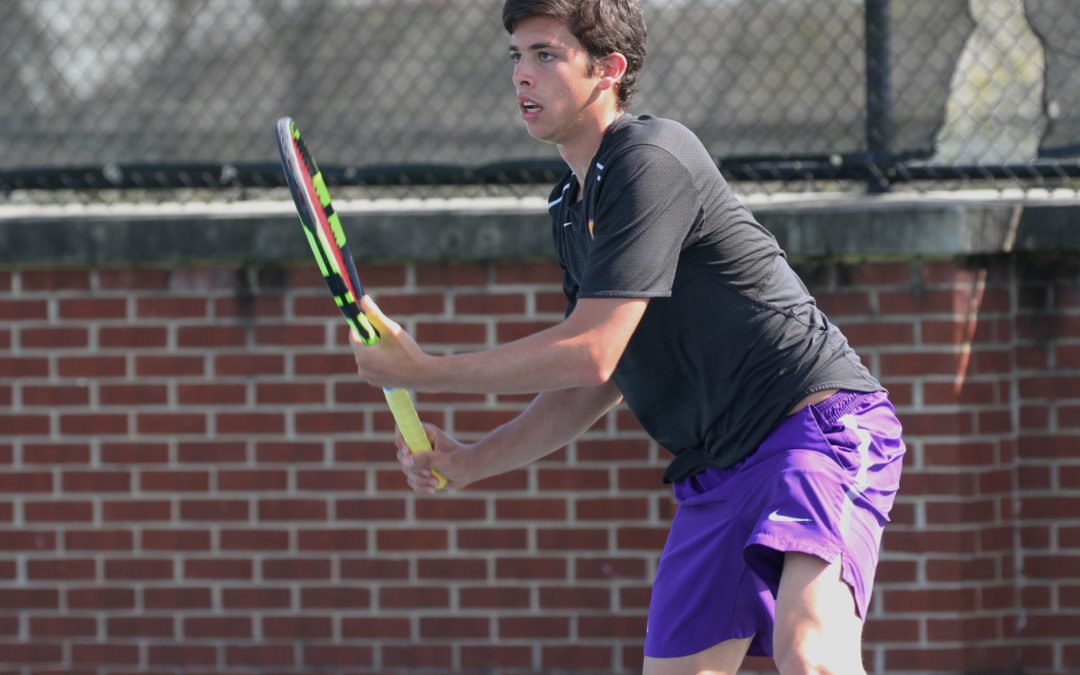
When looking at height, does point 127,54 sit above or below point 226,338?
above

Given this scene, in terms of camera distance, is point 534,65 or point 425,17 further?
point 425,17

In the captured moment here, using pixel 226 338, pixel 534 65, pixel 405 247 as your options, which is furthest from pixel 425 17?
pixel 534 65

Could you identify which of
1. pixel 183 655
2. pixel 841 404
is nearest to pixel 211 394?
pixel 183 655

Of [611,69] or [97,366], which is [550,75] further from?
[97,366]

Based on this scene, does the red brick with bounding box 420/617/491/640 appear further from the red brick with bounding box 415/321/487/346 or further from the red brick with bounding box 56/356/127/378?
the red brick with bounding box 56/356/127/378

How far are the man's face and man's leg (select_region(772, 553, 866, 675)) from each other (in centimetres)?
104

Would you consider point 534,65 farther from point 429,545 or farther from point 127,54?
point 127,54

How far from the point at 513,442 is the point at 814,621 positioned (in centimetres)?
90

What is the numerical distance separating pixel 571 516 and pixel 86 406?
1645 mm

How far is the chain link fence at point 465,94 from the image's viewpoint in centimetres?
506

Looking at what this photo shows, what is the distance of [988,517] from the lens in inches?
193

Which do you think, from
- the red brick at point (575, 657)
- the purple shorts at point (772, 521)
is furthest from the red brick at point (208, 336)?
the purple shorts at point (772, 521)

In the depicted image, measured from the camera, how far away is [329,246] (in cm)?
311

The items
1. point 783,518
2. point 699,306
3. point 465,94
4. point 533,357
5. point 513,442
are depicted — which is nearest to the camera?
point 533,357
